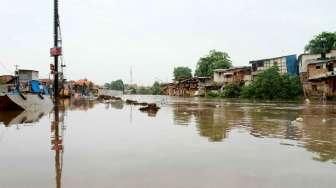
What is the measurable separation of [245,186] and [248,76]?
63.2m

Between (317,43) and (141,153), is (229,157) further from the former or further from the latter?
(317,43)

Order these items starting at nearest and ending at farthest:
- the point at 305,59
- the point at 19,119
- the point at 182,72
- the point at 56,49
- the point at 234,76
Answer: the point at 19,119 → the point at 56,49 → the point at 305,59 → the point at 234,76 → the point at 182,72

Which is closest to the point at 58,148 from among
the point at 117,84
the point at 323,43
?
the point at 323,43

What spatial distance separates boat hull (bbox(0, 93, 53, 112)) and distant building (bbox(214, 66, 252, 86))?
4632 centimetres

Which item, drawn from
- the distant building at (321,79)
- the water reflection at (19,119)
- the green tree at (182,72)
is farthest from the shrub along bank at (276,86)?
the green tree at (182,72)

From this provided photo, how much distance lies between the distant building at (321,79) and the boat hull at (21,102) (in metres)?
34.0

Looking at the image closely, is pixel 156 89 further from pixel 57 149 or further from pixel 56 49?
pixel 57 149

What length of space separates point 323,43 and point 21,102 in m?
50.5

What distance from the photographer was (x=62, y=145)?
32.6 feet

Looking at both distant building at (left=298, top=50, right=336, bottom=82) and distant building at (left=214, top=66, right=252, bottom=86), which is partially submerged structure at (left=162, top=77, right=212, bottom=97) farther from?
distant building at (left=298, top=50, right=336, bottom=82)

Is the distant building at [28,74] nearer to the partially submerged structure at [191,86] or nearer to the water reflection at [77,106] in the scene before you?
the water reflection at [77,106]

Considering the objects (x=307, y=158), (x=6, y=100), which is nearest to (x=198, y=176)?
(x=307, y=158)

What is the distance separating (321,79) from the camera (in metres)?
49.3

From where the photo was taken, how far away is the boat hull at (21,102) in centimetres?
2248
